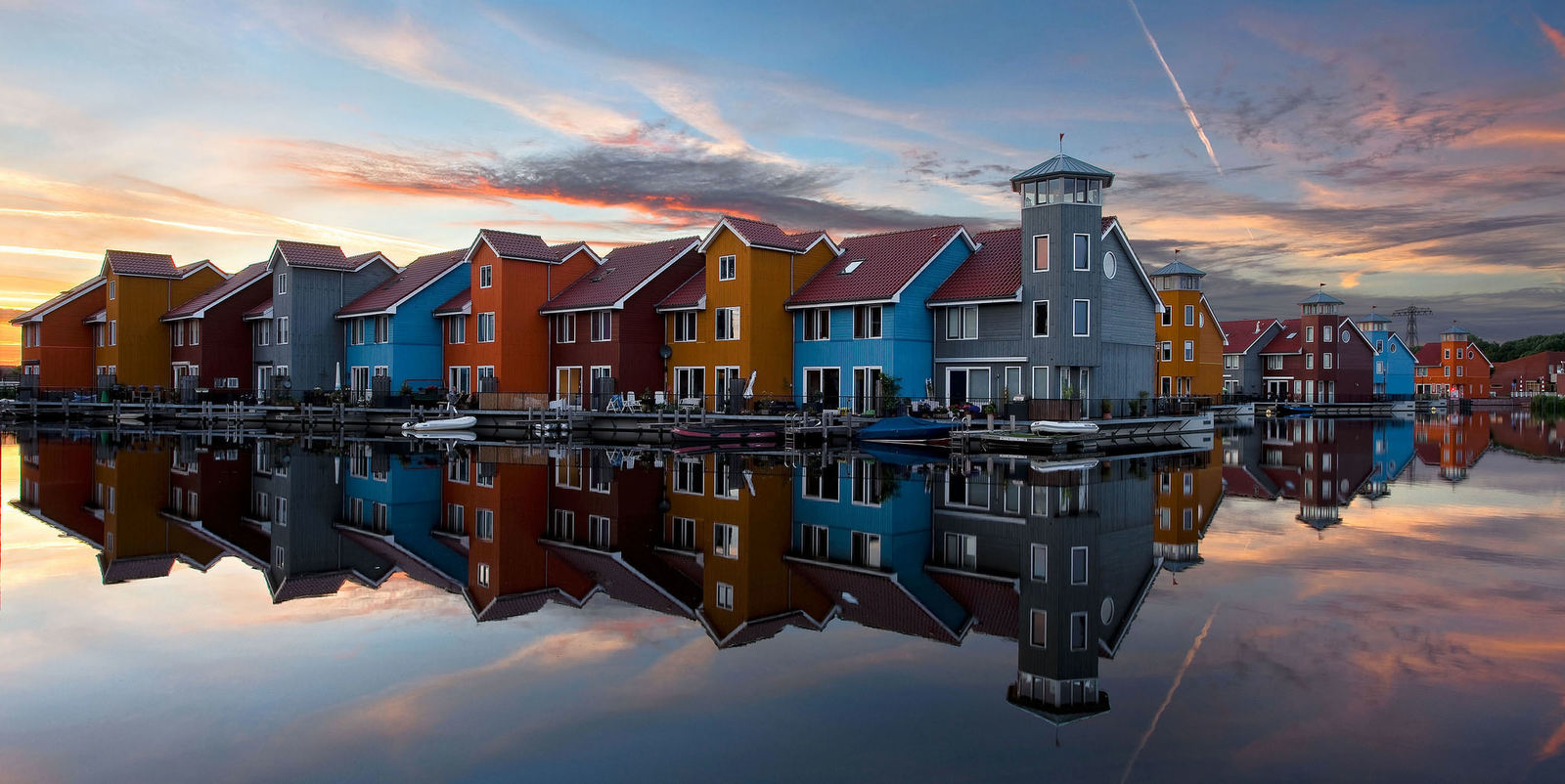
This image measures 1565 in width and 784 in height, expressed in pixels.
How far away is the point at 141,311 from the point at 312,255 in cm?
1723

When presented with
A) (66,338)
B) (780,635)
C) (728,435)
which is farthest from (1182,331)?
(66,338)

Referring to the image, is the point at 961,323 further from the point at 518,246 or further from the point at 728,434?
the point at 518,246

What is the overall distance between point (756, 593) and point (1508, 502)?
70.4ft

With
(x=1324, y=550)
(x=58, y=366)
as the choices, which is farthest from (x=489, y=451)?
(x=58, y=366)

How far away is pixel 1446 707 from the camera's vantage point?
31.3 feet

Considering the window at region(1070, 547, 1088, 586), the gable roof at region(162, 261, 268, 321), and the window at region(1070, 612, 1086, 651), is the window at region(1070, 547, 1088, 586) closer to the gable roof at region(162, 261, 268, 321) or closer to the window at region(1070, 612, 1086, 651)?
the window at region(1070, 612, 1086, 651)

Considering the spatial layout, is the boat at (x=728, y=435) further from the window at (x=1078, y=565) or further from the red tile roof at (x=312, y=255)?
the red tile roof at (x=312, y=255)

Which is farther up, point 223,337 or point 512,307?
point 512,307

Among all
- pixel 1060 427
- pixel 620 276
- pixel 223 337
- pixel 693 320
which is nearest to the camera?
pixel 1060 427

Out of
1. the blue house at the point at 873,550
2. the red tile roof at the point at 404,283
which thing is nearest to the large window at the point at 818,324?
the blue house at the point at 873,550

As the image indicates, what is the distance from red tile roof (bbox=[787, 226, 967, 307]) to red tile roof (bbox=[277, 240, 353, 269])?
3118 cm

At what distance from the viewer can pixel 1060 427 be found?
38.8 meters

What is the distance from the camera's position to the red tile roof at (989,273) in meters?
44.9

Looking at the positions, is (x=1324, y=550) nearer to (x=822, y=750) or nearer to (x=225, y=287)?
(x=822, y=750)
